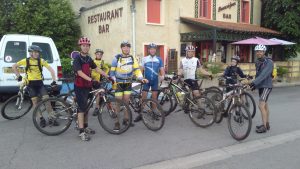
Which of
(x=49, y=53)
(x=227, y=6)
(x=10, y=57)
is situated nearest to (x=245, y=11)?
(x=227, y=6)

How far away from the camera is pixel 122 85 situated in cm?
656

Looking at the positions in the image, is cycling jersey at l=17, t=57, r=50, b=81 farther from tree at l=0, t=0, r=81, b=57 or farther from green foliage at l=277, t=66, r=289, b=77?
green foliage at l=277, t=66, r=289, b=77

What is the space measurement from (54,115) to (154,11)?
13.7m

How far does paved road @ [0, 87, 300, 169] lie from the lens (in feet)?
15.6

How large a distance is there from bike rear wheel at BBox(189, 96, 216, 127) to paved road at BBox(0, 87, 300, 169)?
16 cm

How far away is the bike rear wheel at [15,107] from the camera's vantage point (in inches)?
283

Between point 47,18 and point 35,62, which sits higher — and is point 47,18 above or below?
above

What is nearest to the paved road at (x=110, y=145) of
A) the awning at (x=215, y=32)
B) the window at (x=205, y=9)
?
the awning at (x=215, y=32)

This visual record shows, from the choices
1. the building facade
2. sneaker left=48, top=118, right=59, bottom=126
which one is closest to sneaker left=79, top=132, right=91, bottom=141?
sneaker left=48, top=118, right=59, bottom=126

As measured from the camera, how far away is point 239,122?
6.00 m

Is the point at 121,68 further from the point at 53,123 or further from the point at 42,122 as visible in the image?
the point at 42,122

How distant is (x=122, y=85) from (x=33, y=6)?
17.5m

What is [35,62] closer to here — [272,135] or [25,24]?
[272,135]

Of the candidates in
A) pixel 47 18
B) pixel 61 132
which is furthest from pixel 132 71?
pixel 47 18
